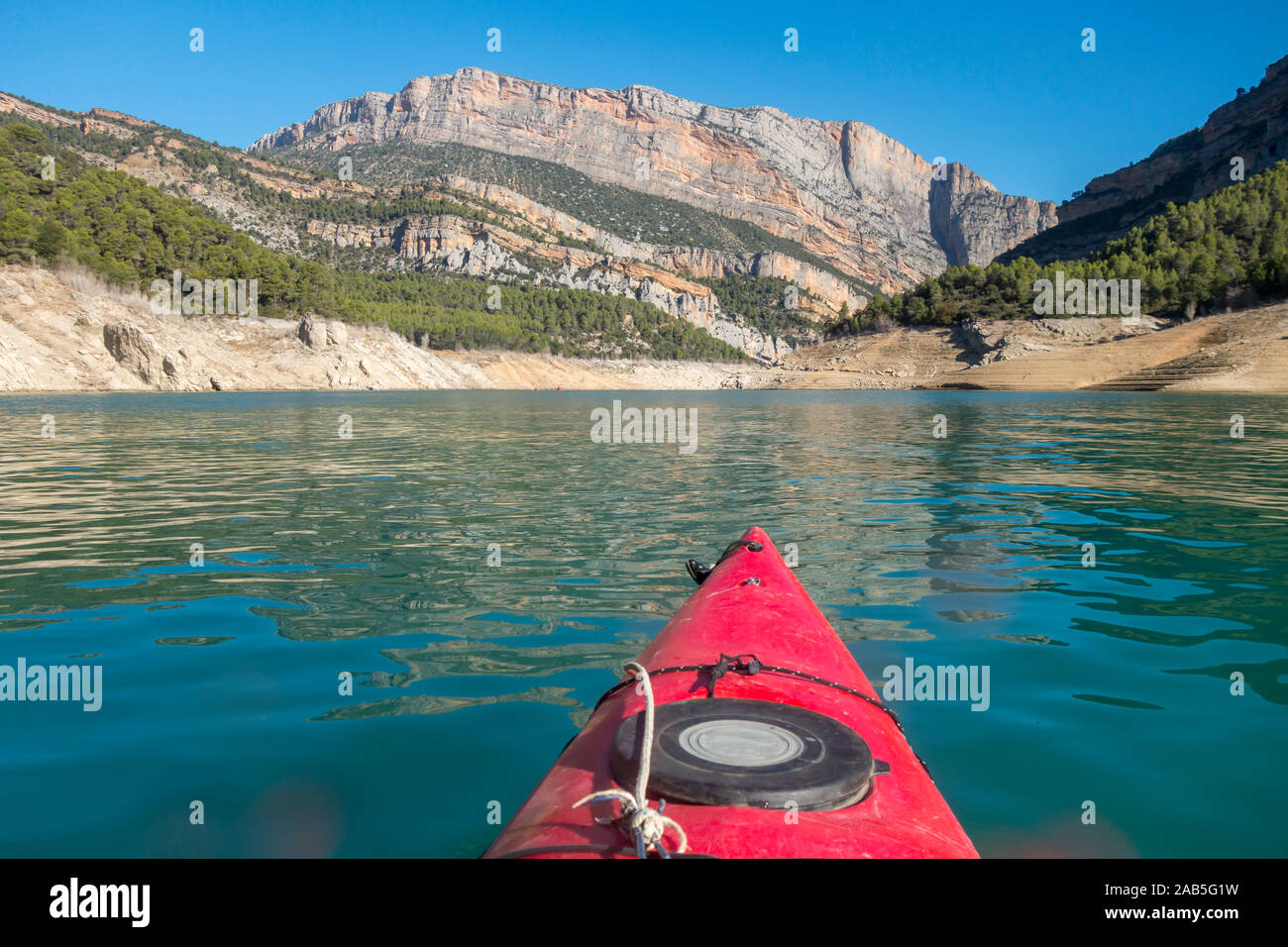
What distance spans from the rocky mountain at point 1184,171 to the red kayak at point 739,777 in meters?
129

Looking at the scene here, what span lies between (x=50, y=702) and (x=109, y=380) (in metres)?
62.9

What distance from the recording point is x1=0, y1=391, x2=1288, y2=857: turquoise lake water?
12.7ft

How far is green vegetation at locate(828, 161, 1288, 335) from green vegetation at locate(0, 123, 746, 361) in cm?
6354

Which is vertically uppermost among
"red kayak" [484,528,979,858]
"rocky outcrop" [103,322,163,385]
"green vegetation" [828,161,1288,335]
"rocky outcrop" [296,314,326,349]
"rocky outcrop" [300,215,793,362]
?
"rocky outcrop" [300,215,793,362]

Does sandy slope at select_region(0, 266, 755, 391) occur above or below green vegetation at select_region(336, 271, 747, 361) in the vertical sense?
below

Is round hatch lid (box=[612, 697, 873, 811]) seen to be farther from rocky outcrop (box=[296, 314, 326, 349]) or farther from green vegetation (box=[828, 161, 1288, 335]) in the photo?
green vegetation (box=[828, 161, 1288, 335])

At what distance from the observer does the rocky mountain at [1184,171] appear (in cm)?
11249

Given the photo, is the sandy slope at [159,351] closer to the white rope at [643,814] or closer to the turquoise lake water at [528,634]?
the turquoise lake water at [528,634]

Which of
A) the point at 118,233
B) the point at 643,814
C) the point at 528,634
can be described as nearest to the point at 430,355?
the point at 118,233

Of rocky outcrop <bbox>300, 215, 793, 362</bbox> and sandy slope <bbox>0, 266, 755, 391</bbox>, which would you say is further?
rocky outcrop <bbox>300, 215, 793, 362</bbox>

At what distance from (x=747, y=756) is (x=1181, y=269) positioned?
323 feet
